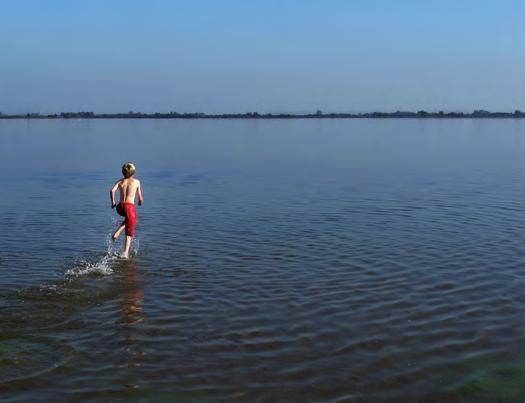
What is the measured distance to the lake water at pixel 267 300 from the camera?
7.50m

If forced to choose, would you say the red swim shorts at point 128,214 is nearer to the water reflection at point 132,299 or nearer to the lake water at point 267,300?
the lake water at point 267,300

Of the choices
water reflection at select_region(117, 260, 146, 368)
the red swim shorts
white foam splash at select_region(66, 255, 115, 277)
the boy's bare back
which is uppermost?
the boy's bare back

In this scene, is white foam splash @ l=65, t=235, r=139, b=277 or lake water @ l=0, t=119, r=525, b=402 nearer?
lake water @ l=0, t=119, r=525, b=402

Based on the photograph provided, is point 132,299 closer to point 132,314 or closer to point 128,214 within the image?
point 132,314

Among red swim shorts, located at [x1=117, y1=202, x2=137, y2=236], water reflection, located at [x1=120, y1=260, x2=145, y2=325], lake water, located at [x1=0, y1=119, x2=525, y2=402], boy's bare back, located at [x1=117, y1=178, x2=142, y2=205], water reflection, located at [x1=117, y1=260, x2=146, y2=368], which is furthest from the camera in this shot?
boy's bare back, located at [x1=117, y1=178, x2=142, y2=205]

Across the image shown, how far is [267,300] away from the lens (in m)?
10.7

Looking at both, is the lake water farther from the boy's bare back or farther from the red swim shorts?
the boy's bare back

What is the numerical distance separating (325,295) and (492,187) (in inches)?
727

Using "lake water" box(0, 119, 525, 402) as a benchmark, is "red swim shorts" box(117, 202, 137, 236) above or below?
above

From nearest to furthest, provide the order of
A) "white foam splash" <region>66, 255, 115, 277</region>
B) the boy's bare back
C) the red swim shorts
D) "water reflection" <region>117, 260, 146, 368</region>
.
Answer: "water reflection" <region>117, 260, 146, 368</region> < "white foam splash" <region>66, 255, 115, 277</region> < the red swim shorts < the boy's bare back

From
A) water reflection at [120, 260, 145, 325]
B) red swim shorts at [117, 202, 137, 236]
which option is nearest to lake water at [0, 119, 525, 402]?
water reflection at [120, 260, 145, 325]

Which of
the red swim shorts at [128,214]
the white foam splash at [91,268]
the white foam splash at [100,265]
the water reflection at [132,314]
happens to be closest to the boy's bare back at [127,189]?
the red swim shorts at [128,214]

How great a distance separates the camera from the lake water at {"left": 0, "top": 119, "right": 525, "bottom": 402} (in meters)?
7.50

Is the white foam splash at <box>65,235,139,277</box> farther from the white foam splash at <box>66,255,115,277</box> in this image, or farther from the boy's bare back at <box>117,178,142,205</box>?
the boy's bare back at <box>117,178,142,205</box>
